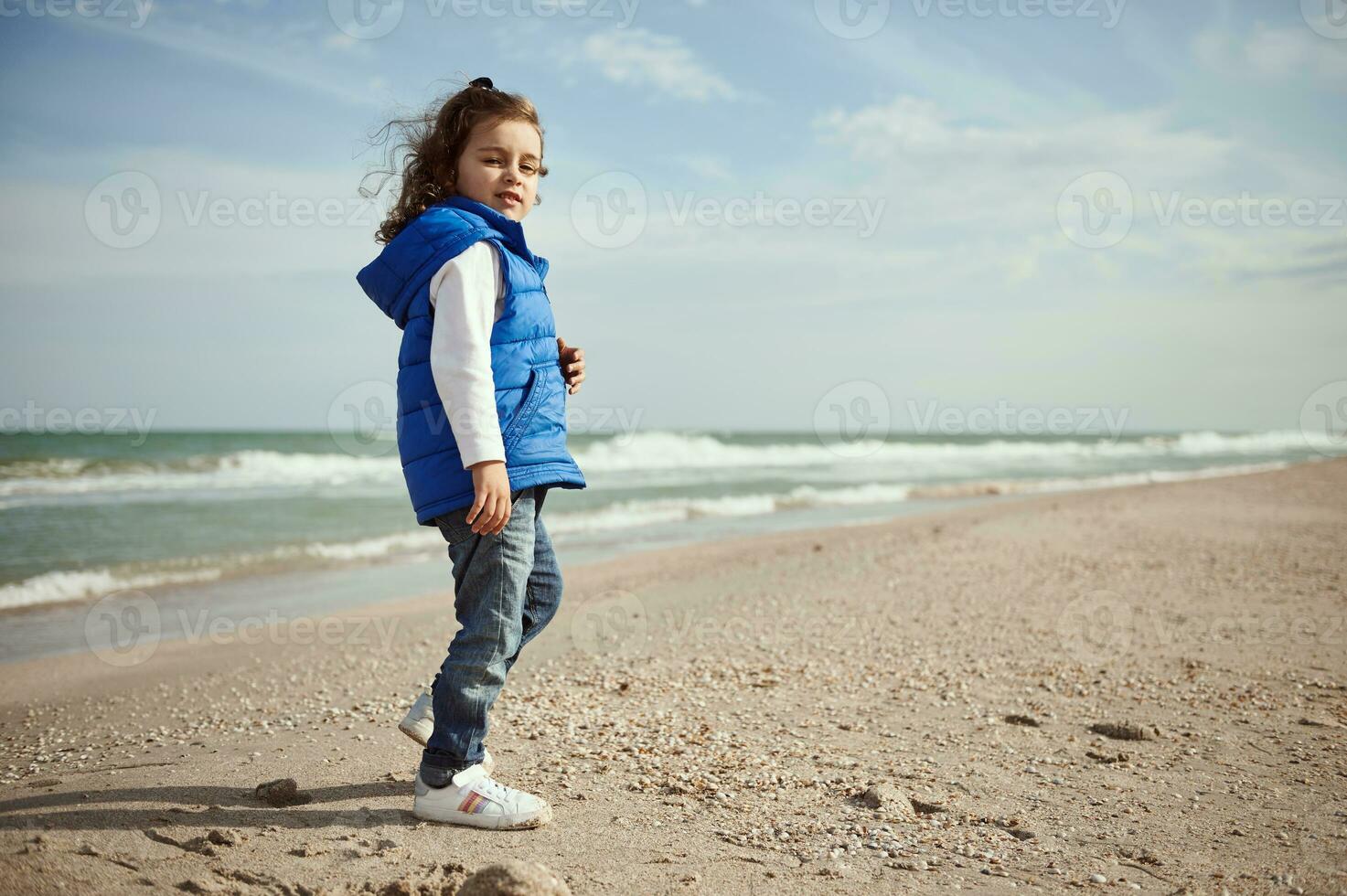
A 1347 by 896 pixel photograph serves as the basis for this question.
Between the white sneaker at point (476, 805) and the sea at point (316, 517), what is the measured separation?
5194 mm

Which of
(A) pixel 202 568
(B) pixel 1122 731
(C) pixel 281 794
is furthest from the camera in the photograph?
(A) pixel 202 568

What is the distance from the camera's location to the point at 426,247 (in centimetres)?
264

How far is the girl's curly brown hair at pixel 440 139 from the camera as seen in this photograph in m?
2.90

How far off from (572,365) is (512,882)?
→ 1726 mm

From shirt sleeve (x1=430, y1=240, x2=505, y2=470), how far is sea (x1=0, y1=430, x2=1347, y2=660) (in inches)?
223

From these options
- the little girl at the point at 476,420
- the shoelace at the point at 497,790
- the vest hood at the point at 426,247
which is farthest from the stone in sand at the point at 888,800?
the vest hood at the point at 426,247

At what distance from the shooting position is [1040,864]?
251 cm

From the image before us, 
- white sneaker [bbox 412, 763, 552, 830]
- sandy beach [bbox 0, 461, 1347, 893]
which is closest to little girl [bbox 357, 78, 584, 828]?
white sneaker [bbox 412, 763, 552, 830]

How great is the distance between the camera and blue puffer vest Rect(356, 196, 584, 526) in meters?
2.61

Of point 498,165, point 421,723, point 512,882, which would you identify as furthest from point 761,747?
point 498,165

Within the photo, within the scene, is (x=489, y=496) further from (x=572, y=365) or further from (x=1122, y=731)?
(x=1122, y=731)

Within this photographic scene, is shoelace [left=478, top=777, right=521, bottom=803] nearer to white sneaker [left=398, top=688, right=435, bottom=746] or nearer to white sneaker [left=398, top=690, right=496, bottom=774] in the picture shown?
white sneaker [left=398, top=690, right=496, bottom=774]

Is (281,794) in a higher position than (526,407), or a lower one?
lower

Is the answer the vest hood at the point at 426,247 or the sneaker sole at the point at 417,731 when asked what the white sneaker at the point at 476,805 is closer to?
the sneaker sole at the point at 417,731
